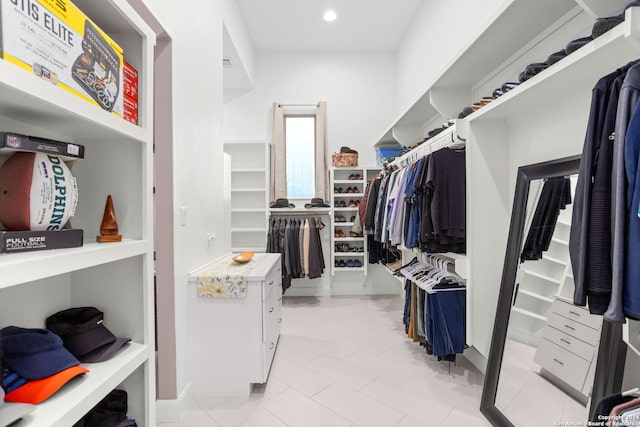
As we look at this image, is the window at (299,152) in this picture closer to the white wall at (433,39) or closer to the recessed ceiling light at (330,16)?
the recessed ceiling light at (330,16)

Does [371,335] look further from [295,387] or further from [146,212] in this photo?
[146,212]

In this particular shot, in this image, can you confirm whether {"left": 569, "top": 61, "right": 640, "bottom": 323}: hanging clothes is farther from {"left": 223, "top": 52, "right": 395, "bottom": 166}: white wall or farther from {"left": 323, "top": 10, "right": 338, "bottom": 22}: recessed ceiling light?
{"left": 223, "top": 52, "right": 395, "bottom": 166}: white wall

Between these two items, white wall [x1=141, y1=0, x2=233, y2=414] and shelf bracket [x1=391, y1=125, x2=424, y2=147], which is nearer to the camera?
white wall [x1=141, y1=0, x2=233, y2=414]

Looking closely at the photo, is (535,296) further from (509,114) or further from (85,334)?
(85,334)

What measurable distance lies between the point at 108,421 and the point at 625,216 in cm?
161

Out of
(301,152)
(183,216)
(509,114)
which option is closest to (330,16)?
(301,152)

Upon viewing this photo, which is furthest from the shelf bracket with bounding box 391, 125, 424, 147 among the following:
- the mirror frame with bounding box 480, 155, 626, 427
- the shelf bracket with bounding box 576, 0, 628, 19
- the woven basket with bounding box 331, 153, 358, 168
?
the shelf bracket with bounding box 576, 0, 628, 19

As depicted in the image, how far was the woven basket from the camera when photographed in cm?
420

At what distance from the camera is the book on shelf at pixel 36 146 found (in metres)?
0.66

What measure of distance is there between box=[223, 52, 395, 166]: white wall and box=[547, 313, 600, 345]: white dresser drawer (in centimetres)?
337

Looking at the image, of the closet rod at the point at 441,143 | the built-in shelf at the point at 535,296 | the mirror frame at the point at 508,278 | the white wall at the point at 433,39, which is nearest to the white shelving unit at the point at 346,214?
the white wall at the point at 433,39

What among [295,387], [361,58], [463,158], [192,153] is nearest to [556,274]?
[463,158]

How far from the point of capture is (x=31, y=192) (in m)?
0.71

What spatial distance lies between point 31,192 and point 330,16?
3.90 meters
